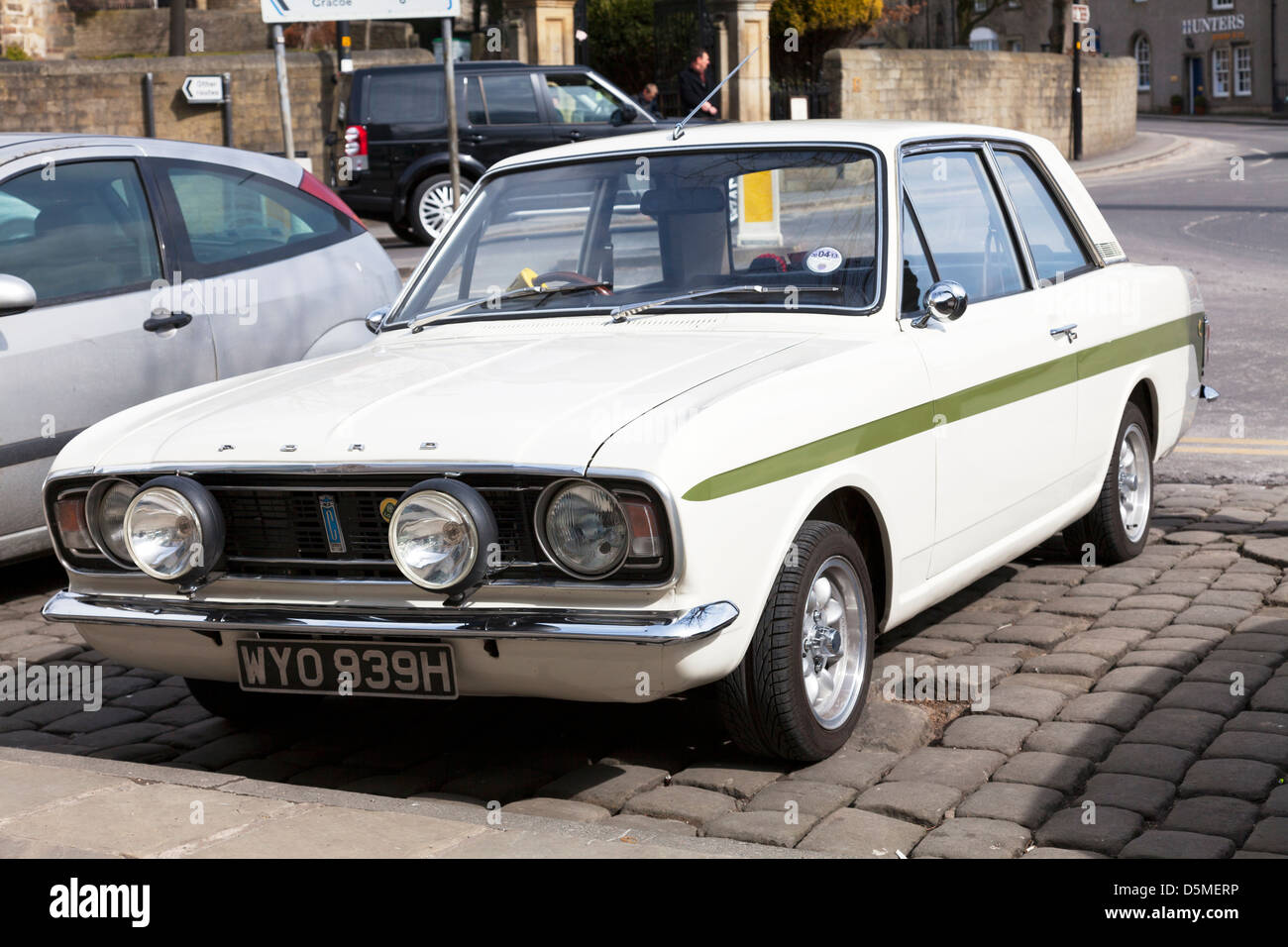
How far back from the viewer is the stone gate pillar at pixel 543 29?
3041 centimetres

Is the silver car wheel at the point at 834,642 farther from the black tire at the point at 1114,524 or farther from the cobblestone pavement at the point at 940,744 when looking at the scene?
the black tire at the point at 1114,524

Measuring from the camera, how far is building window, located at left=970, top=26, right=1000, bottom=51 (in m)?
74.6

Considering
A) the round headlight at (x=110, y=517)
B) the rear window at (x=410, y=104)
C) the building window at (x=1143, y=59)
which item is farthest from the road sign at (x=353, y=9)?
the building window at (x=1143, y=59)

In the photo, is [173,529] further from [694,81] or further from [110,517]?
[694,81]

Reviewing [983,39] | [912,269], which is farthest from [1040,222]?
[983,39]

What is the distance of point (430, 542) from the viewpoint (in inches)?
155

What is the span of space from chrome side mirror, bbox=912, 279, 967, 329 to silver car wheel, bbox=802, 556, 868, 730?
91 centimetres

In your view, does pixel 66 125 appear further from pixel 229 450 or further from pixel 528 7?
pixel 229 450

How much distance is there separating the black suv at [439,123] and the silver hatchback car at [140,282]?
536 inches

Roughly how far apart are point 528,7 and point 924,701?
27.3 metres

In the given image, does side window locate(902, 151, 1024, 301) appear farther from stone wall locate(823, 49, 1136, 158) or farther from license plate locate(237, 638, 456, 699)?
stone wall locate(823, 49, 1136, 158)

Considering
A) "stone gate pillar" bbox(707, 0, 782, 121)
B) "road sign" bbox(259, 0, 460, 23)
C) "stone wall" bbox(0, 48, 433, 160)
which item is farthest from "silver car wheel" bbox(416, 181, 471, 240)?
"stone gate pillar" bbox(707, 0, 782, 121)

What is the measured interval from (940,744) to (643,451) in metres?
1.44
